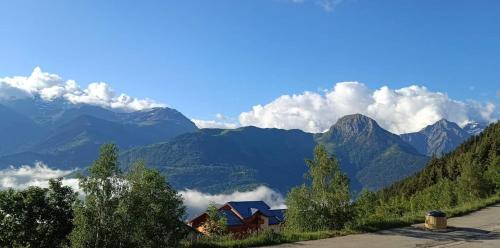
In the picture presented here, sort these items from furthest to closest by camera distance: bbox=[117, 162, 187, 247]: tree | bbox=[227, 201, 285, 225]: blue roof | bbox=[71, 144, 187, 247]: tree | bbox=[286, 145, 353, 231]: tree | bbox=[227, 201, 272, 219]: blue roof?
1. bbox=[227, 201, 285, 225]: blue roof
2. bbox=[227, 201, 272, 219]: blue roof
3. bbox=[286, 145, 353, 231]: tree
4. bbox=[117, 162, 187, 247]: tree
5. bbox=[71, 144, 187, 247]: tree

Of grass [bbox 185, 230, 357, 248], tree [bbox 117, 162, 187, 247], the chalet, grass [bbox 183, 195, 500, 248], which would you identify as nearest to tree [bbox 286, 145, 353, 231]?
grass [bbox 183, 195, 500, 248]

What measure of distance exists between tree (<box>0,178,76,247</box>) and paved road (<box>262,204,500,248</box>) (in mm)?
11911

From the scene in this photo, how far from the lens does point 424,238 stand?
27.4m

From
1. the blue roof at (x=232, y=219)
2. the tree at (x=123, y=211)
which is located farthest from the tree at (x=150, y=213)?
the blue roof at (x=232, y=219)

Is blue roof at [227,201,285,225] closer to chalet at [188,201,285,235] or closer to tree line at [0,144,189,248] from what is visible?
chalet at [188,201,285,235]

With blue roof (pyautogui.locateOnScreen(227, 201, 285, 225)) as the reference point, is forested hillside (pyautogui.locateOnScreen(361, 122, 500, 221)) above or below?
above

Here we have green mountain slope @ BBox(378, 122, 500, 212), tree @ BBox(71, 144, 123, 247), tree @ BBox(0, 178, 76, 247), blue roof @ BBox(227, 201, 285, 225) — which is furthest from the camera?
blue roof @ BBox(227, 201, 285, 225)

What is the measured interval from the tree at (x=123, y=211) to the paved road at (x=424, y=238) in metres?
6.72

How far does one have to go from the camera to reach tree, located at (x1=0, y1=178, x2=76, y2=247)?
80.6 ft

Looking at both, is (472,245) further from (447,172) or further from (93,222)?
(447,172)

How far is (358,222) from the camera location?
3272cm

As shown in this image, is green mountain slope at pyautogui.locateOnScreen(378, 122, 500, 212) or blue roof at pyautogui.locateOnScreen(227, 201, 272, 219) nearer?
green mountain slope at pyautogui.locateOnScreen(378, 122, 500, 212)

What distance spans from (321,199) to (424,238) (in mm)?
7545

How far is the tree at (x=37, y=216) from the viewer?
24578 millimetres
